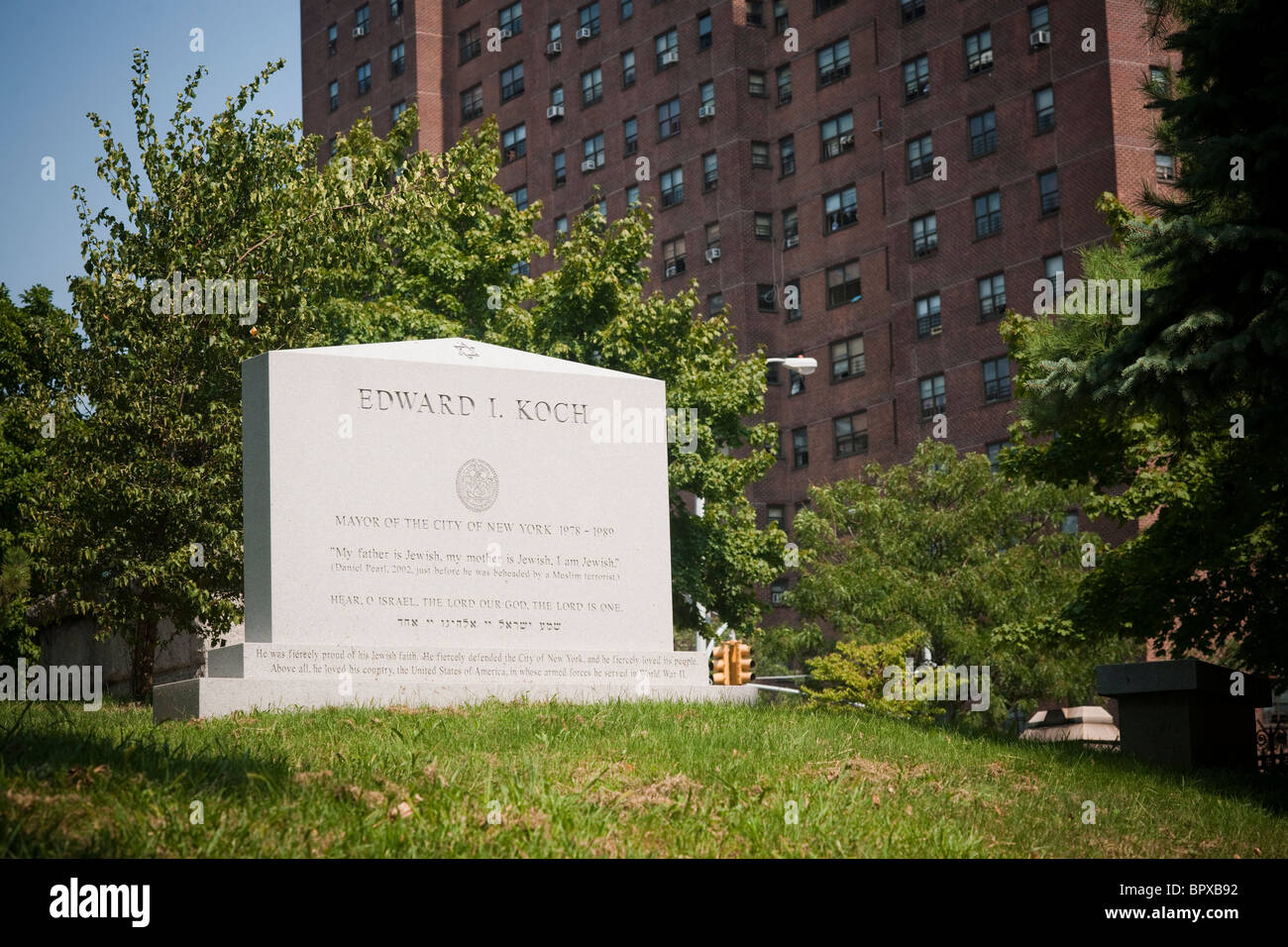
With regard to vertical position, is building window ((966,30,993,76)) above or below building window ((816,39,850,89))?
below

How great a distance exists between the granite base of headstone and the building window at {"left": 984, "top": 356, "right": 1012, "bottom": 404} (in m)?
39.6

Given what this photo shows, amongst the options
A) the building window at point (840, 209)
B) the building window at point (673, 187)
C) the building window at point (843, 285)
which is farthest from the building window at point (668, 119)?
the building window at point (843, 285)

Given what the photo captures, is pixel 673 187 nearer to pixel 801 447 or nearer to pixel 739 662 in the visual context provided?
pixel 801 447

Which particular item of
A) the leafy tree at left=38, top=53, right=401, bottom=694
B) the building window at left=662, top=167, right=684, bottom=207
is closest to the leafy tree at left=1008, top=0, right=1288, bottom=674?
the leafy tree at left=38, top=53, right=401, bottom=694

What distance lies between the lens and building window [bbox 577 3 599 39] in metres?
73.0

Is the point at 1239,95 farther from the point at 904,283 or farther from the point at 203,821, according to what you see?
the point at 904,283

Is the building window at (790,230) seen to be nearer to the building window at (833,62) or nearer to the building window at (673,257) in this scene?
the building window at (673,257)

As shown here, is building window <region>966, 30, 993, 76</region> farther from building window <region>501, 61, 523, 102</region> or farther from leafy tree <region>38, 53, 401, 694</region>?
leafy tree <region>38, 53, 401, 694</region>

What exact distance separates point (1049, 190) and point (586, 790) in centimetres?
4803

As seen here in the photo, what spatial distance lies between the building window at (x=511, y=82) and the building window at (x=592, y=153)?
20.0 feet

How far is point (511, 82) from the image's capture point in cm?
7681

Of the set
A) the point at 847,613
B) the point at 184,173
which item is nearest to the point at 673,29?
the point at 847,613

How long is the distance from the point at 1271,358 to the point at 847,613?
82.5 ft

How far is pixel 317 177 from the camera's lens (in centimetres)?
2998
